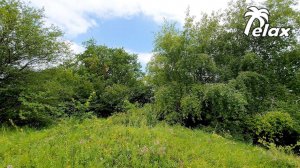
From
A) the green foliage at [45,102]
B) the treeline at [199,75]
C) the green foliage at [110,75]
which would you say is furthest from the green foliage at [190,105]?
the green foliage at [110,75]

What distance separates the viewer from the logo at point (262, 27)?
12.6m

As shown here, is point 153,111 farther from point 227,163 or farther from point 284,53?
point 284,53

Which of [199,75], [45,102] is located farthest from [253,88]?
[45,102]

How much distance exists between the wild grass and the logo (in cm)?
664

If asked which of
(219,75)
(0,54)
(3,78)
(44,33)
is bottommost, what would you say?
(3,78)

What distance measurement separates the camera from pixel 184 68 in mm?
11633

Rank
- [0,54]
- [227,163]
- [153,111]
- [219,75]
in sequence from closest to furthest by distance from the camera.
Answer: [227,163]
[0,54]
[153,111]
[219,75]

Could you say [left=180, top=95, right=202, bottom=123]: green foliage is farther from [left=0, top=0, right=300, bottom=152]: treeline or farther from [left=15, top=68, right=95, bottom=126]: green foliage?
[left=15, top=68, right=95, bottom=126]: green foliage

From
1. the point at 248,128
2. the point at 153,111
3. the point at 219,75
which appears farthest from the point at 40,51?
the point at 248,128

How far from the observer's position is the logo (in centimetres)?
1259

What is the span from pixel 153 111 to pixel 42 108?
177 inches

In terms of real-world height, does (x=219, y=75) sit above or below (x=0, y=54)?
above

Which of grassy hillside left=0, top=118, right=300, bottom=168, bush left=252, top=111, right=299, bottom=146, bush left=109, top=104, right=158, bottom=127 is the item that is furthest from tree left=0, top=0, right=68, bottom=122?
bush left=252, top=111, right=299, bottom=146

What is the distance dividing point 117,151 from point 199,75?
289 inches
